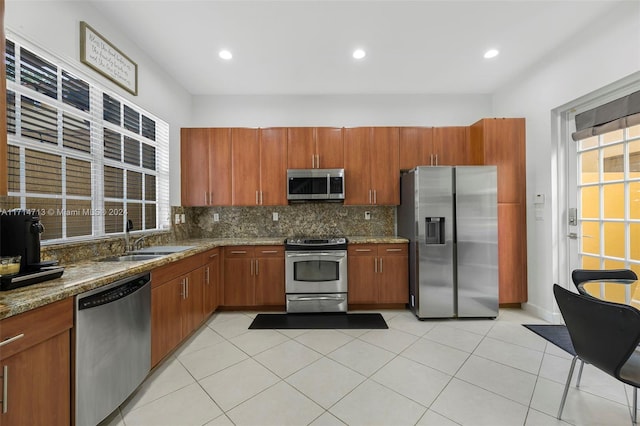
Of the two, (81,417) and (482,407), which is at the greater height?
(81,417)

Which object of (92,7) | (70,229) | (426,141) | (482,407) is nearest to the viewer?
(482,407)

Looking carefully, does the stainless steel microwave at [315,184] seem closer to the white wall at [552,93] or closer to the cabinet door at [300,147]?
the cabinet door at [300,147]

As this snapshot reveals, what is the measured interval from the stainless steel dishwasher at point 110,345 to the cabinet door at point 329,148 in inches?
99.1

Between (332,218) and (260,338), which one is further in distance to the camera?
(332,218)

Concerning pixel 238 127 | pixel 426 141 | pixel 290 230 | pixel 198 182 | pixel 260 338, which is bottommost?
pixel 260 338

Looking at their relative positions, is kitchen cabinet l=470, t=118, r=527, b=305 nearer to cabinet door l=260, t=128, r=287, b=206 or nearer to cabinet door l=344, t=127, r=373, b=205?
cabinet door l=344, t=127, r=373, b=205

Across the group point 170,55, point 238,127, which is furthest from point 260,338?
point 170,55

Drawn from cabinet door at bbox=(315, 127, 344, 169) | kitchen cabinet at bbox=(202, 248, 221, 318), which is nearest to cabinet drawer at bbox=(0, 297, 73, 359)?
kitchen cabinet at bbox=(202, 248, 221, 318)

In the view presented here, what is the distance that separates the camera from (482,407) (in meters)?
1.69

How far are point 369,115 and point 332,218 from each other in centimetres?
169

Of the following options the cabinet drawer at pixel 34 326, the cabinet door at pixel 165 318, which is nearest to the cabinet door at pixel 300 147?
the cabinet door at pixel 165 318

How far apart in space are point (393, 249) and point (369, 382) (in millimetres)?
1730

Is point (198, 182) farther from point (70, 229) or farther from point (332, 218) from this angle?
point (332, 218)

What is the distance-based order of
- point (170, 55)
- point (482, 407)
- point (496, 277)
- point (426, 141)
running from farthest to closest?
point (426, 141) → point (496, 277) → point (170, 55) → point (482, 407)
